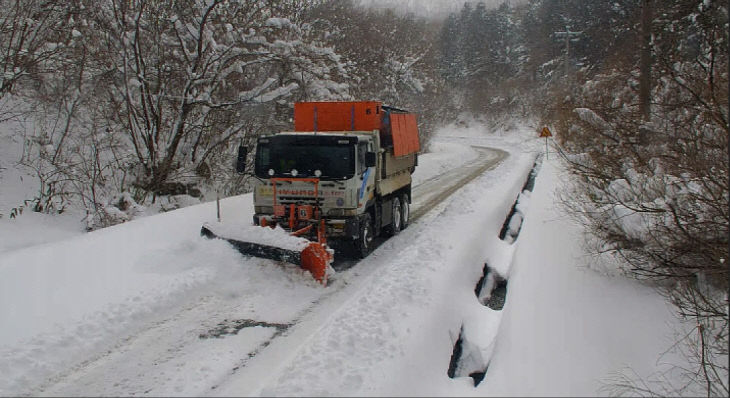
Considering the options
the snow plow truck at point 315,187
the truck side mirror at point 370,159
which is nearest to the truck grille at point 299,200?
the snow plow truck at point 315,187

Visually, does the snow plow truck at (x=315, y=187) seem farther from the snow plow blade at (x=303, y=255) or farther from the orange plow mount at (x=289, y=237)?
the snow plow blade at (x=303, y=255)

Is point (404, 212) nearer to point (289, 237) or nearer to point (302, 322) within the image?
point (289, 237)

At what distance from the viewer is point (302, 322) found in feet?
Answer: 22.5

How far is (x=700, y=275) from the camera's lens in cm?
657

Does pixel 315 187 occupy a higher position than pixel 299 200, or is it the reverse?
pixel 315 187

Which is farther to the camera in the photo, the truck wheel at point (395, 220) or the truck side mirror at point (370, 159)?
the truck wheel at point (395, 220)

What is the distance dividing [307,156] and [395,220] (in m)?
3.32

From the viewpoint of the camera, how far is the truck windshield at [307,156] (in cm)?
973

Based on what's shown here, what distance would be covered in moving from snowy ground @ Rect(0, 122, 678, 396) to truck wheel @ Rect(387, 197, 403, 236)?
1.87 metres

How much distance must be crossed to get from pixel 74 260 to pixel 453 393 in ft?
20.8

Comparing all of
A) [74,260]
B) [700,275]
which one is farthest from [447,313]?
[74,260]

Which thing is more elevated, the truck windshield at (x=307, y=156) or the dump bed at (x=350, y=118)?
the dump bed at (x=350, y=118)

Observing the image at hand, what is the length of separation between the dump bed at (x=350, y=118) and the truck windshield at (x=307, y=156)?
1486 mm

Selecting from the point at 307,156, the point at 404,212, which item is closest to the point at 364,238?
the point at 307,156
